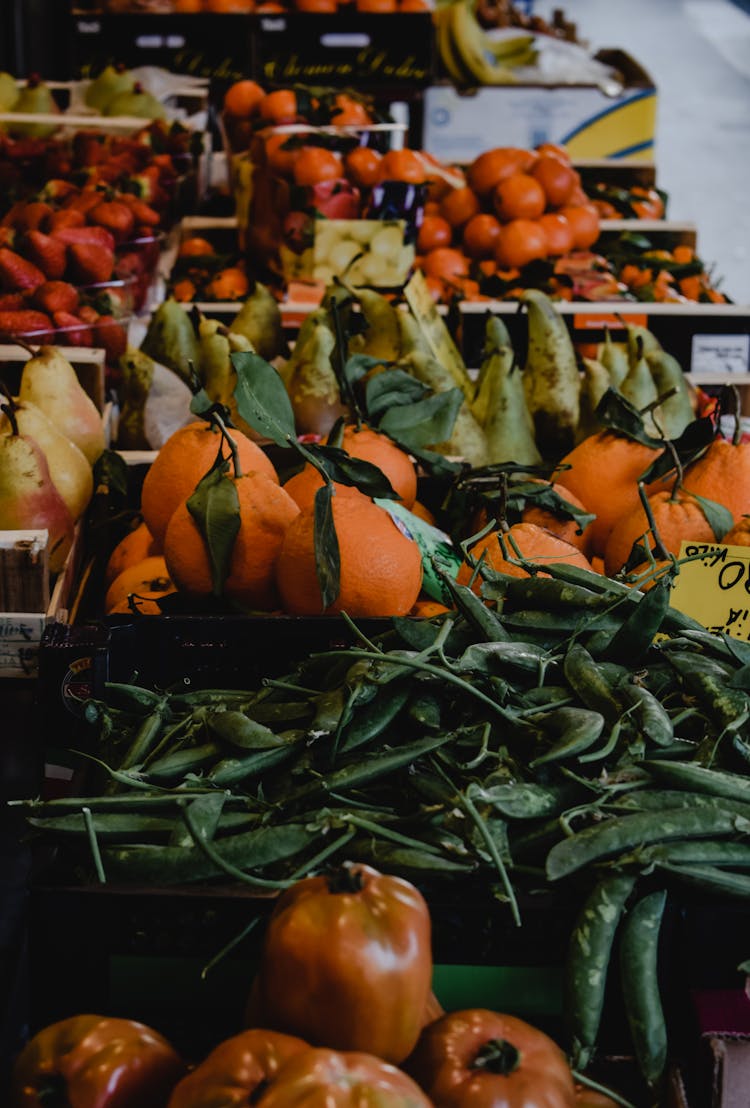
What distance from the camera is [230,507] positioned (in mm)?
1421

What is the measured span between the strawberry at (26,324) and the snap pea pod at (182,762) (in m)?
1.52

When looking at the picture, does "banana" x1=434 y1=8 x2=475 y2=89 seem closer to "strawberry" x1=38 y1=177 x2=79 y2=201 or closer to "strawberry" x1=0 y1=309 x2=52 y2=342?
"strawberry" x1=38 y1=177 x2=79 y2=201

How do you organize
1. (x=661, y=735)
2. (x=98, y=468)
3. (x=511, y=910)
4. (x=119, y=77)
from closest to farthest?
(x=511, y=910)
(x=661, y=735)
(x=98, y=468)
(x=119, y=77)

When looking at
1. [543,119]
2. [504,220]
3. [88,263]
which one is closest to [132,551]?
[88,263]

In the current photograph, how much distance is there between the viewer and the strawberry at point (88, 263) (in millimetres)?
2768

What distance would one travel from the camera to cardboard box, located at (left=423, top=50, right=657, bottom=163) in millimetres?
5547

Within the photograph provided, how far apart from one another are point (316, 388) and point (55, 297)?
32.5 inches

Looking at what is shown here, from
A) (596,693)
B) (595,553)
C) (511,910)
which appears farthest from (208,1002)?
(595,553)

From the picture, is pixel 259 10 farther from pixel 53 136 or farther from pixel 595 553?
pixel 595 553

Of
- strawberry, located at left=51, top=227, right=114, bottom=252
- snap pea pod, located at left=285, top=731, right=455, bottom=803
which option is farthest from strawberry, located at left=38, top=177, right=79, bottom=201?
snap pea pod, located at left=285, top=731, right=455, bottom=803

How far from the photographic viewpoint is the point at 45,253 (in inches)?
107

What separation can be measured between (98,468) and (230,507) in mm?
607

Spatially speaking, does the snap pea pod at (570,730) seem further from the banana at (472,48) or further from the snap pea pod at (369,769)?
the banana at (472,48)

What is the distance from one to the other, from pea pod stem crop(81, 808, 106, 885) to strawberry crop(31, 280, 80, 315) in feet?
5.75
